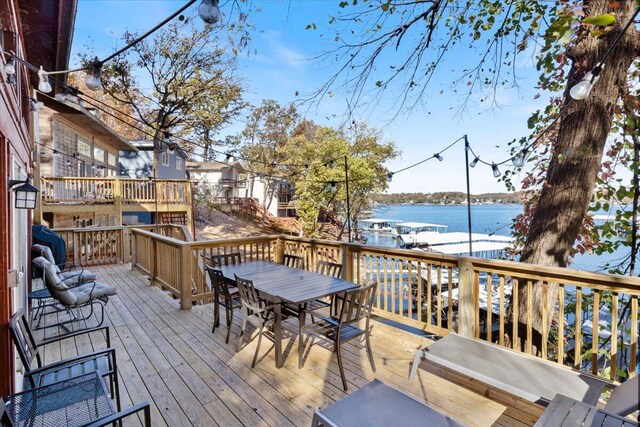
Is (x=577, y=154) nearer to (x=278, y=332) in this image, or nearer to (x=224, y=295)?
(x=278, y=332)

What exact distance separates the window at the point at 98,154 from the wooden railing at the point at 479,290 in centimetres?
1000

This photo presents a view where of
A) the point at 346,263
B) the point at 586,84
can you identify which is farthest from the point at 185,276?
the point at 586,84

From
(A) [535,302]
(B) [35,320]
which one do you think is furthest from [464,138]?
(B) [35,320]

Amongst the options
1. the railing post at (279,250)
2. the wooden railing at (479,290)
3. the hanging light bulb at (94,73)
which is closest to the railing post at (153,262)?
the wooden railing at (479,290)

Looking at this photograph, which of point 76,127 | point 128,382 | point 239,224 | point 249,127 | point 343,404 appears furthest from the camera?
point 249,127

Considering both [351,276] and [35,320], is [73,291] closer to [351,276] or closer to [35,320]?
[35,320]

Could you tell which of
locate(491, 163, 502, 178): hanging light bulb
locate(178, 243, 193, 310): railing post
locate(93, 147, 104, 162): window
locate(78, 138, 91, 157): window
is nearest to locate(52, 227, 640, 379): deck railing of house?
locate(178, 243, 193, 310): railing post

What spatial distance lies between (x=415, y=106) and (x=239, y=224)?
2084 centimetres

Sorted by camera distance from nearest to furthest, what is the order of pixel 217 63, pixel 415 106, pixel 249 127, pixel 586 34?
pixel 586 34 < pixel 415 106 < pixel 217 63 < pixel 249 127

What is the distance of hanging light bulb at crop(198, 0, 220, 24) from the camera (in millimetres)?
1927

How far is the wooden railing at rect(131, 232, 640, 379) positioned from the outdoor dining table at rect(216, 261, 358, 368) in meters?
0.61

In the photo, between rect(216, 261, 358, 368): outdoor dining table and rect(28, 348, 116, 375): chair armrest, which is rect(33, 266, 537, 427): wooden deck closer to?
rect(216, 261, 358, 368): outdoor dining table

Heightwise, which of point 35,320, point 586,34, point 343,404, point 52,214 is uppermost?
point 586,34

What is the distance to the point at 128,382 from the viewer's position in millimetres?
2916
